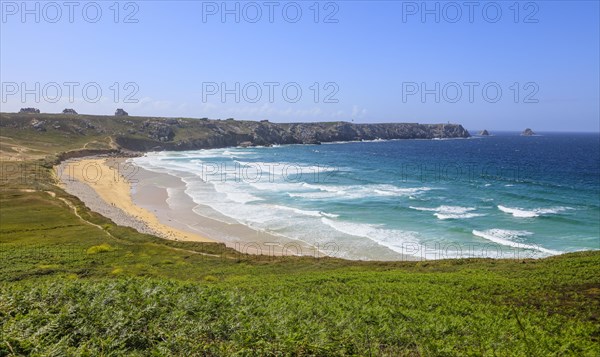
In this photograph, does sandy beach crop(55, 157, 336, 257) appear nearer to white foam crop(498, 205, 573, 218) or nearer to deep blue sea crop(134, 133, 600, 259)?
deep blue sea crop(134, 133, 600, 259)

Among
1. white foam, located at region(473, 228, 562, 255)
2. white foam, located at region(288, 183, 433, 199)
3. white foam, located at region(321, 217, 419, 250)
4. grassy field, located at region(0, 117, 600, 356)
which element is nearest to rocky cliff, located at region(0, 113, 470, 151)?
white foam, located at region(288, 183, 433, 199)

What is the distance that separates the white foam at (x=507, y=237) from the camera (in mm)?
37531

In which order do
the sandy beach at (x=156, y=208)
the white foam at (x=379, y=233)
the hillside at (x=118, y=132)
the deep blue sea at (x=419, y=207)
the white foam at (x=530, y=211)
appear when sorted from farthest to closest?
the hillside at (x=118, y=132) < the white foam at (x=530, y=211) < the sandy beach at (x=156, y=208) < the white foam at (x=379, y=233) < the deep blue sea at (x=419, y=207)

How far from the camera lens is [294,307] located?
13.2 metres

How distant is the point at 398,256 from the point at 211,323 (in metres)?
28.2

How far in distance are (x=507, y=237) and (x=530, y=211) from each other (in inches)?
568

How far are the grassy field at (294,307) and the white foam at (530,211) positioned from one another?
26.0 m

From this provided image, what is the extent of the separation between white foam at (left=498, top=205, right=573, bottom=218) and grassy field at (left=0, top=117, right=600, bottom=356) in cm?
2600

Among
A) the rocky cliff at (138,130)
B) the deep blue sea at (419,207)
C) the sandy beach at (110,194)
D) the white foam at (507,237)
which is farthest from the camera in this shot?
the rocky cliff at (138,130)

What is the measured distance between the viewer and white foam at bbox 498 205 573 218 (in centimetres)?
5000

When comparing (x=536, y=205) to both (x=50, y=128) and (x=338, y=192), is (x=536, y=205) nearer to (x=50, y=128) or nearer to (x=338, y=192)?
(x=338, y=192)

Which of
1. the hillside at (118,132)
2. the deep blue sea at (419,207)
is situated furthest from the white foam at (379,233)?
the hillside at (118,132)

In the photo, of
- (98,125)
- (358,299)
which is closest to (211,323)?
(358,299)

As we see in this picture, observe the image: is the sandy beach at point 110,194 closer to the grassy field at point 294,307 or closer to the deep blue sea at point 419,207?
the deep blue sea at point 419,207
